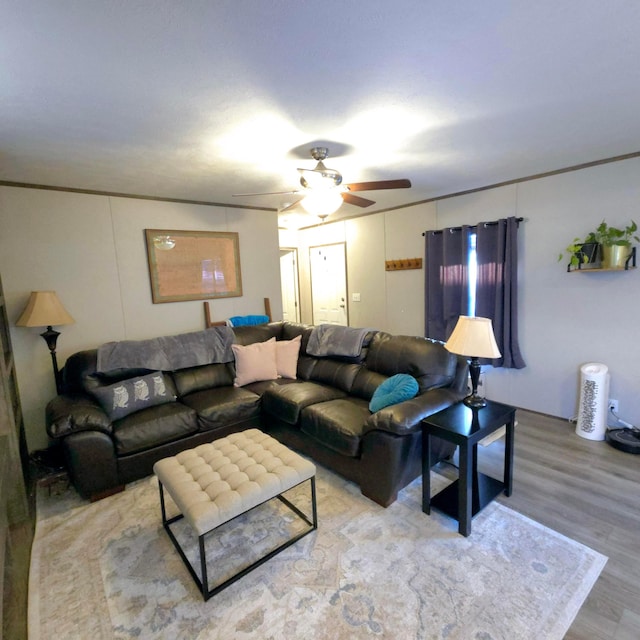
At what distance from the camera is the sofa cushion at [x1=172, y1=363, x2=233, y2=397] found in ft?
10.6

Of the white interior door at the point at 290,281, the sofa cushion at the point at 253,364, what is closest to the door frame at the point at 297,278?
the white interior door at the point at 290,281

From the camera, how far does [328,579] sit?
1.71 meters

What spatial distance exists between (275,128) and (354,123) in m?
0.49

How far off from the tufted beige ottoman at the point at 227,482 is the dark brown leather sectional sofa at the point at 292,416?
44 cm

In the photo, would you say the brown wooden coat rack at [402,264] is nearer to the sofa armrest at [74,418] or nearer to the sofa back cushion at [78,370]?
the sofa back cushion at [78,370]

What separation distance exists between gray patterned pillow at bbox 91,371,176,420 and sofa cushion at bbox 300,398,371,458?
126 cm

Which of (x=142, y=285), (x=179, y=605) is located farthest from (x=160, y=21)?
(x=142, y=285)

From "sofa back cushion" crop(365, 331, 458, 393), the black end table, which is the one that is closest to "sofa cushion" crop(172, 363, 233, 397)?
"sofa back cushion" crop(365, 331, 458, 393)

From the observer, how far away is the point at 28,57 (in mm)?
1373

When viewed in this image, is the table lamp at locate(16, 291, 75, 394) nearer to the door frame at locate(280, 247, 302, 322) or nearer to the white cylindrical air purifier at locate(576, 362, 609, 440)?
the door frame at locate(280, 247, 302, 322)

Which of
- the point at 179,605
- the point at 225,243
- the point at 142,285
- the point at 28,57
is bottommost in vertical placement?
the point at 179,605

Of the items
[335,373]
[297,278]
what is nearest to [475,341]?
[335,373]

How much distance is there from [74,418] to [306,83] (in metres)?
2.51

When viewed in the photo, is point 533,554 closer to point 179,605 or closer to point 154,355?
point 179,605
